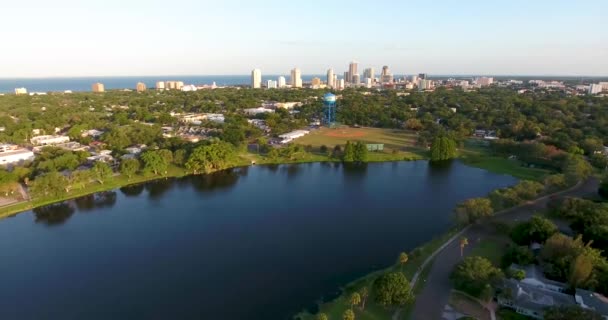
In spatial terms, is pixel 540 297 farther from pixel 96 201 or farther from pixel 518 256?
pixel 96 201

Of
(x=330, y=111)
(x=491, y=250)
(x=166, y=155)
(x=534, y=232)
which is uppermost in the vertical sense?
(x=330, y=111)

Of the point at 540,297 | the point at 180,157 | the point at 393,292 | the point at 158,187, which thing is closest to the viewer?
the point at 393,292

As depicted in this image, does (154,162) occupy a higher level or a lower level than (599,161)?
lower

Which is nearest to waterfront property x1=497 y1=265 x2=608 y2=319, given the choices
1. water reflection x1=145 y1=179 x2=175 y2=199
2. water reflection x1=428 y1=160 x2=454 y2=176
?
water reflection x1=428 y1=160 x2=454 y2=176

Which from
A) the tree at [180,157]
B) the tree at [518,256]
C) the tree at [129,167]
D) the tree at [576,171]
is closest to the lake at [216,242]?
the tree at [129,167]

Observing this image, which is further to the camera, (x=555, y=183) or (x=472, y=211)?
(x=555, y=183)

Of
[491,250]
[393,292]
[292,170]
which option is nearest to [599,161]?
[491,250]

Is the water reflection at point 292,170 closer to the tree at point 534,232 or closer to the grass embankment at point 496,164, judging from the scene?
the grass embankment at point 496,164
